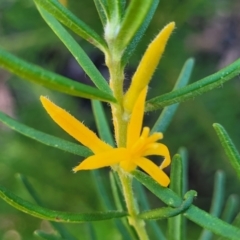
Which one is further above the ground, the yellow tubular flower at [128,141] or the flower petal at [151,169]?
the yellow tubular flower at [128,141]

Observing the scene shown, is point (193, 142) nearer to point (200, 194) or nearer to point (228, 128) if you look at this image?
point (228, 128)

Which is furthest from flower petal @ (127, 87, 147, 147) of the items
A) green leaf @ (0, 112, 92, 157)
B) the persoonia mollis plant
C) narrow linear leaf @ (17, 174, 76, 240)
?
narrow linear leaf @ (17, 174, 76, 240)

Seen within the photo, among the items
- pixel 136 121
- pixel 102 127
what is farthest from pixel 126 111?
pixel 102 127

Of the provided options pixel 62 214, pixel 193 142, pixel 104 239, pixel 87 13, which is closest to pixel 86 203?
pixel 104 239

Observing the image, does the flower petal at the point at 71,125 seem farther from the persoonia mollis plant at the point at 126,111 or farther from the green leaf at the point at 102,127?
the green leaf at the point at 102,127

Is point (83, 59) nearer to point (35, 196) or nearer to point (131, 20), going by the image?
point (131, 20)

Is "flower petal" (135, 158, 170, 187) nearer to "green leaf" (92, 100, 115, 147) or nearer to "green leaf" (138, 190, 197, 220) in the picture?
"green leaf" (138, 190, 197, 220)

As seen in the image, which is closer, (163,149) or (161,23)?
(163,149)

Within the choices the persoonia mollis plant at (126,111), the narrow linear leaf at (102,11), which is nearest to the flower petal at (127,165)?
the persoonia mollis plant at (126,111)
